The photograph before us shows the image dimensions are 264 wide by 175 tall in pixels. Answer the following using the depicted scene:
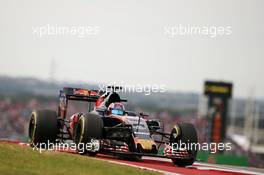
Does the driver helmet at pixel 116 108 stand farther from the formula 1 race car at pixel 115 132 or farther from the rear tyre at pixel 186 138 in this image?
the rear tyre at pixel 186 138

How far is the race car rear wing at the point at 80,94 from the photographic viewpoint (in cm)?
2081

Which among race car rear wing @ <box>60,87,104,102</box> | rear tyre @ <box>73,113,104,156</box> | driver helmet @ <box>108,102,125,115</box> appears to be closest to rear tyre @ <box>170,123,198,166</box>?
driver helmet @ <box>108,102,125,115</box>

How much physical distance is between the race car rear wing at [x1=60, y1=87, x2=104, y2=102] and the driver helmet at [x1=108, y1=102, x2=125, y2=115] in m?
1.57

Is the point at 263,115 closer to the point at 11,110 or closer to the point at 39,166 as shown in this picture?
the point at 11,110

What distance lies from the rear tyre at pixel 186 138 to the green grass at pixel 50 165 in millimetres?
3297

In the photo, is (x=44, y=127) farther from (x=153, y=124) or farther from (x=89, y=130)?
(x=153, y=124)

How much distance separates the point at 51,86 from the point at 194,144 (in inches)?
2635

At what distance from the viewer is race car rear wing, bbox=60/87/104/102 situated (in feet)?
68.3

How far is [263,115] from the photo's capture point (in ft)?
598

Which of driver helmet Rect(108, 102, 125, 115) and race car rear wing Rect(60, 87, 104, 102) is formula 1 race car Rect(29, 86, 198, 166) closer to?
driver helmet Rect(108, 102, 125, 115)

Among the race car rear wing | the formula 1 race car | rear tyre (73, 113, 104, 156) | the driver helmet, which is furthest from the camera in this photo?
the race car rear wing

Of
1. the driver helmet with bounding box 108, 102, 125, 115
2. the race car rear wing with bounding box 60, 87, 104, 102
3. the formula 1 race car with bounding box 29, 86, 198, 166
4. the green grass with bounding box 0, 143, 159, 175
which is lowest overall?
the green grass with bounding box 0, 143, 159, 175

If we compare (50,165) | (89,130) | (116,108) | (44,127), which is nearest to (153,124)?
(116,108)

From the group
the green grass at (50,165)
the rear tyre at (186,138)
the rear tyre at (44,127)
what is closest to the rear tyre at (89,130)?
the rear tyre at (44,127)
